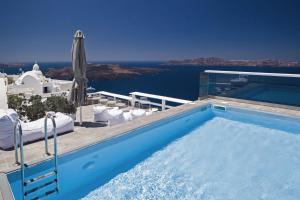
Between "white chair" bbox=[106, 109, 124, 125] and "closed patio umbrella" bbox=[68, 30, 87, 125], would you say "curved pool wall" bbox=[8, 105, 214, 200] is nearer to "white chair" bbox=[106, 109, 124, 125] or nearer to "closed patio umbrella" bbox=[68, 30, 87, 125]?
"white chair" bbox=[106, 109, 124, 125]

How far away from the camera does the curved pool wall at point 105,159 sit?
3.02 m

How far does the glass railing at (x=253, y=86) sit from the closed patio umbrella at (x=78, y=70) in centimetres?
355

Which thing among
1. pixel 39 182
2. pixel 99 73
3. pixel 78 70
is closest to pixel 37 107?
pixel 78 70

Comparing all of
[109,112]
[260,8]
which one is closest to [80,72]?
[109,112]

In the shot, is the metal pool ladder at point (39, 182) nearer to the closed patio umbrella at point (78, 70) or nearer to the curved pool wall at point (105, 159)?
the curved pool wall at point (105, 159)

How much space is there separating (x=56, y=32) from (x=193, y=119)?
5025 centimetres

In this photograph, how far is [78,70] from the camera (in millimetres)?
6383

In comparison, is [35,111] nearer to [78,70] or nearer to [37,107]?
[37,107]

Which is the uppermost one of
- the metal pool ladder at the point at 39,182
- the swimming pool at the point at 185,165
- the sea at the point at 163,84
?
the metal pool ladder at the point at 39,182

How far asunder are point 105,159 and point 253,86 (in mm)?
4797

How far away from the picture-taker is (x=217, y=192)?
3178mm

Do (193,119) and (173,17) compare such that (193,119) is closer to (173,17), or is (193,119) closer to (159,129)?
(159,129)

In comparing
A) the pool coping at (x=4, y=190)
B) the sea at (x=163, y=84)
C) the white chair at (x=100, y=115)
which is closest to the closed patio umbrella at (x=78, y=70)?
the white chair at (x=100, y=115)

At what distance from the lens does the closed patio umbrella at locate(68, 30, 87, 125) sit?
619cm
